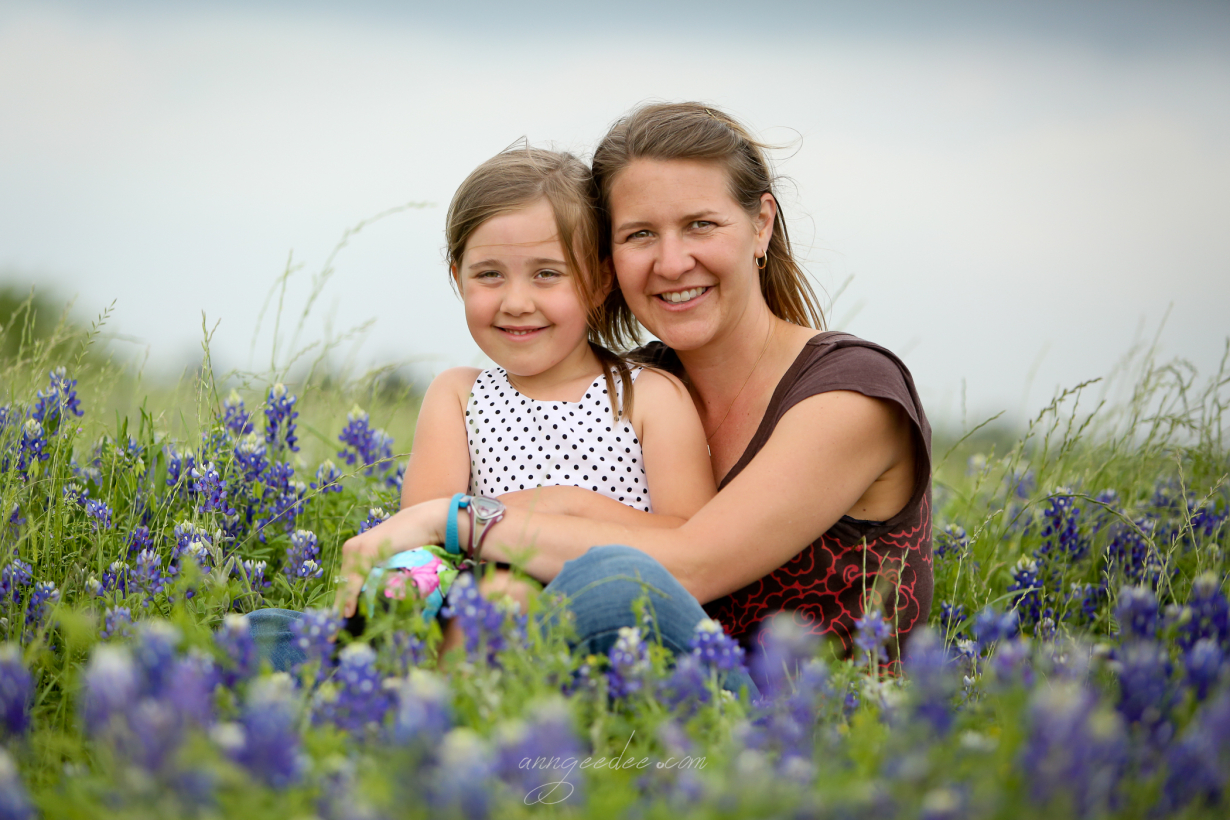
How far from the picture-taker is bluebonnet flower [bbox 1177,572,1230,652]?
207cm

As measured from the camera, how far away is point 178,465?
3662 mm

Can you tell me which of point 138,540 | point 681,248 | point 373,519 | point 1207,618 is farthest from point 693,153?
point 138,540

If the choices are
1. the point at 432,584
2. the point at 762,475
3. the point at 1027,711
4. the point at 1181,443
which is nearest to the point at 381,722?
the point at 432,584

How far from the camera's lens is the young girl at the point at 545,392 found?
3.20 meters

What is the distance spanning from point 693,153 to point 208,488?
2.13m

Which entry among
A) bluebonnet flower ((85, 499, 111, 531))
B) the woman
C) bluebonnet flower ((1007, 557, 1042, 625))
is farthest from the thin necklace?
bluebonnet flower ((85, 499, 111, 531))

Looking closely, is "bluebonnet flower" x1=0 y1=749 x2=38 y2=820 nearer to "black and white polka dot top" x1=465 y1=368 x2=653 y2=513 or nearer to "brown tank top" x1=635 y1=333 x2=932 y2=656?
"black and white polka dot top" x1=465 y1=368 x2=653 y2=513

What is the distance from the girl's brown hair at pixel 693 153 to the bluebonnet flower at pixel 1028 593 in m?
1.45

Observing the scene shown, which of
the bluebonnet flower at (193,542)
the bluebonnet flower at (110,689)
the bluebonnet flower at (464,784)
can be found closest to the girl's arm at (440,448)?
the bluebonnet flower at (193,542)

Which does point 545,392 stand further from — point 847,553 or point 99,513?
point 99,513

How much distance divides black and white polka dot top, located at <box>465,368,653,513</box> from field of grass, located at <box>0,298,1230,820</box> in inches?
28.7

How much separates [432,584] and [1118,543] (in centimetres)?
328

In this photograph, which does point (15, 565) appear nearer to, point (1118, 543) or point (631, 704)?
point (631, 704)

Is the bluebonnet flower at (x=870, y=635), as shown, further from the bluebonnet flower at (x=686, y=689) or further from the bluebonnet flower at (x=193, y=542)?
the bluebonnet flower at (x=193, y=542)
